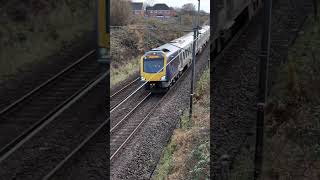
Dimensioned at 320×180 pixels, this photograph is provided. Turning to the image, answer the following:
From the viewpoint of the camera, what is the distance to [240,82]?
14.7 m

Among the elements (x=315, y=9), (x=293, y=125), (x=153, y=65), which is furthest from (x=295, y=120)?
(x=153, y=65)

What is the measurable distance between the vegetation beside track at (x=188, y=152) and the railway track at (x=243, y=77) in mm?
490

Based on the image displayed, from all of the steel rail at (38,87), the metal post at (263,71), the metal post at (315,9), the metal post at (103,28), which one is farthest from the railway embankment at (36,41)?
the metal post at (315,9)

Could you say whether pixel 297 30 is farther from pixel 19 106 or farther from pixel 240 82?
pixel 19 106

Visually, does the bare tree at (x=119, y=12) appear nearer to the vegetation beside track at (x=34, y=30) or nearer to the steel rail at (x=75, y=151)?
the vegetation beside track at (x=34, y=30)

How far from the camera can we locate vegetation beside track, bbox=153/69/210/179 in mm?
11474

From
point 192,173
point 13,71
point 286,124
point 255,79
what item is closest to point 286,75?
point 255,79

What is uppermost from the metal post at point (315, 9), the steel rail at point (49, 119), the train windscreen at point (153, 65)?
the metal post at point (315, 9)

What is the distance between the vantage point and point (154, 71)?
2291 cm

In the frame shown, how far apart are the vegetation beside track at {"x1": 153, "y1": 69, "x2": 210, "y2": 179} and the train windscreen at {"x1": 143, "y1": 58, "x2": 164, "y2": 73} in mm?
6255

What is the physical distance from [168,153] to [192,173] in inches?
91.8

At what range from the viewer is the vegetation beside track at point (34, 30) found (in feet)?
63.7

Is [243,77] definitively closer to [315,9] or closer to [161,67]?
[315,9]

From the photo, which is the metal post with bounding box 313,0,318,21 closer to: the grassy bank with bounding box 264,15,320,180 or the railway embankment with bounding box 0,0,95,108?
the grassy bank with bounding box 264,15,320,180
